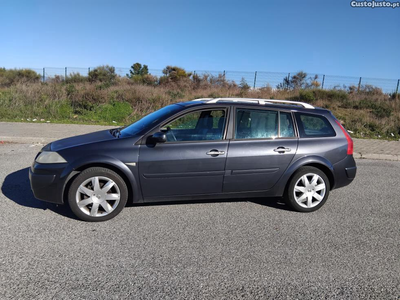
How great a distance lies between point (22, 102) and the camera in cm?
1418

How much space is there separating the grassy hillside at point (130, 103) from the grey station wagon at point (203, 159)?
8.41 metres

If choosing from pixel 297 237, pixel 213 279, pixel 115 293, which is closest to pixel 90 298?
pixel 115 293

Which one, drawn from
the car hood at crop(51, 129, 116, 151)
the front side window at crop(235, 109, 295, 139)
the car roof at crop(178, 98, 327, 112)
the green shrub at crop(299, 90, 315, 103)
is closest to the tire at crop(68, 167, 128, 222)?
the car hood at crop(51, 129, 116, 151)

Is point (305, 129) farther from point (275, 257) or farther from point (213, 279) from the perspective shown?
point (213, 279)

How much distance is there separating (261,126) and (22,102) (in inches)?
517

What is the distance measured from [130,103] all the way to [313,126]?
1231cm

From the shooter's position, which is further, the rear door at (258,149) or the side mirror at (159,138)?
the rear door at (258,149)

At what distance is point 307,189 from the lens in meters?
4.57

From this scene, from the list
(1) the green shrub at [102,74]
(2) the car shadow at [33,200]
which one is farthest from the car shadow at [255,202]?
(1) the green shrub at [102,74]

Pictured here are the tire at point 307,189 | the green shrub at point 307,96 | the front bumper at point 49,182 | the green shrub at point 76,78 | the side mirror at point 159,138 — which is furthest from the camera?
the green shrub at point 76,78

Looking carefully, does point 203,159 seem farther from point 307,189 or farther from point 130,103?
point 130,103

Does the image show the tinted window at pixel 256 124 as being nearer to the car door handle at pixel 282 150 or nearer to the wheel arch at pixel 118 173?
the car door handle at pixel 282 150

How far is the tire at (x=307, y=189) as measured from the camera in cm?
455

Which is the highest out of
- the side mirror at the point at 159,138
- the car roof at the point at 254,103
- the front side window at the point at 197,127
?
the car roof at the point at 254,103
